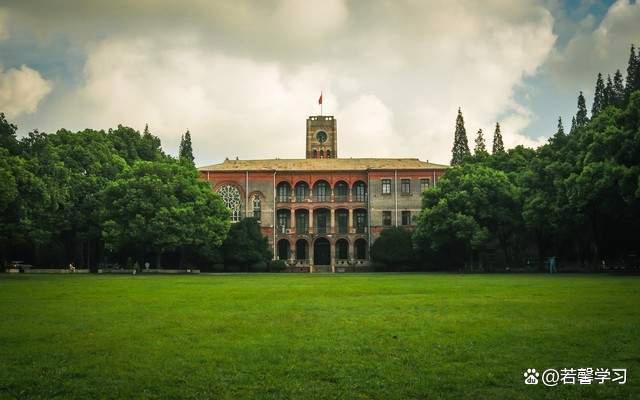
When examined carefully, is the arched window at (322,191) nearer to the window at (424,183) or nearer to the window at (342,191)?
the window at (342,191)

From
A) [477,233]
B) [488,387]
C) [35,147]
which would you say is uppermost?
[35,147]

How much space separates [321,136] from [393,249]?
3905 centimetres

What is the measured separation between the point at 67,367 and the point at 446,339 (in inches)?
238

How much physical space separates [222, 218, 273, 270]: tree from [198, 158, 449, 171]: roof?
413 inches

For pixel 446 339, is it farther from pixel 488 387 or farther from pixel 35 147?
pixel 35 147

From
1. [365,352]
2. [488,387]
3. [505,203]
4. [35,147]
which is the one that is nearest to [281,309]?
[365,352]

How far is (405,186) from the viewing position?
69438mm

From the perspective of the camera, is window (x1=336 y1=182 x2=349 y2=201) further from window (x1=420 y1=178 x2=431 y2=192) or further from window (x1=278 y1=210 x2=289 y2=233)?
window (x1=420 y1=178 x2=431 y2=192)

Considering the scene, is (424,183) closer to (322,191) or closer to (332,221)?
(332,221)

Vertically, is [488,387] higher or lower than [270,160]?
lower

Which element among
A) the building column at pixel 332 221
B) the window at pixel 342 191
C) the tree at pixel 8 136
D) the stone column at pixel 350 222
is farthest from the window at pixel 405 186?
the tree at pixel 8 136

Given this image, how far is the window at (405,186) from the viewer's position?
6925cm

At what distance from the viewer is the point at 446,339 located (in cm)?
1041

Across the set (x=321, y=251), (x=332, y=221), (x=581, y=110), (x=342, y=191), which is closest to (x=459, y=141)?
(x=581, y=110)
